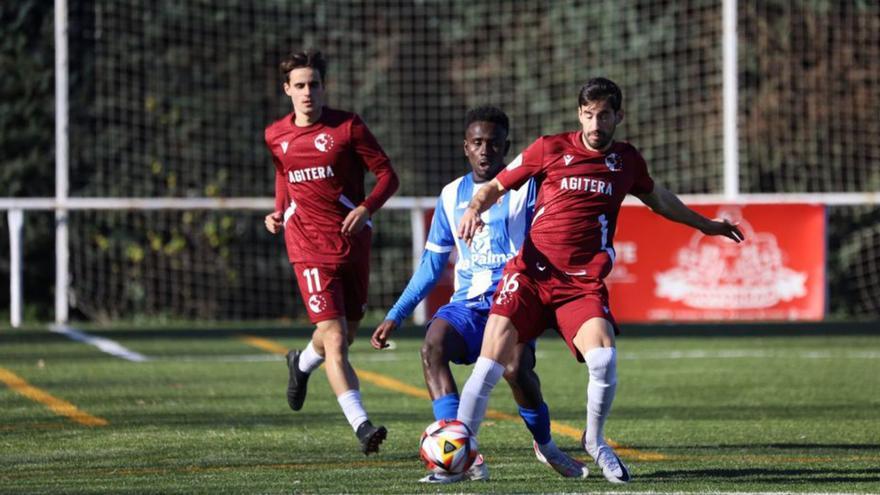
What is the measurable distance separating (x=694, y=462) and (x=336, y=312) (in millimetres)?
1978

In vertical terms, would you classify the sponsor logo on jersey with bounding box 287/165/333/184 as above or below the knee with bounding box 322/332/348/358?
above

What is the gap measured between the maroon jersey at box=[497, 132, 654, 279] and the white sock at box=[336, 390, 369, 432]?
124 cm

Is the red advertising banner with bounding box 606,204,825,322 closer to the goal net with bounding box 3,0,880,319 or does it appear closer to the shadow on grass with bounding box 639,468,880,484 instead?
the goal net with bounding box 3,0,880,319

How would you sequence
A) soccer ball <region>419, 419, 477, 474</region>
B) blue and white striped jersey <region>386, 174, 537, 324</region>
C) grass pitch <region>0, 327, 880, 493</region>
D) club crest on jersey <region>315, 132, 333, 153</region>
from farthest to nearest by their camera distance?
club crest on jersey <region>315, 132, 333, 153</region> < blue and white striped jersey <region>386, 174, 537, 324</region> < grass pitch <region>0, 327, 880, 493</region> < soccer ball <region>419, 419, 477, 474</region>

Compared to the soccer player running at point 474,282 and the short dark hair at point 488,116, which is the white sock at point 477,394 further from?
the short dark hair at point 488,116

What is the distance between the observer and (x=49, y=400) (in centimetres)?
1100

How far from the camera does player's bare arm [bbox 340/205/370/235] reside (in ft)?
27.8

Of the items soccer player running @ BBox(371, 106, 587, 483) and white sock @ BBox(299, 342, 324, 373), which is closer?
soccer player running @ BBox(371, 106, 587, 483)

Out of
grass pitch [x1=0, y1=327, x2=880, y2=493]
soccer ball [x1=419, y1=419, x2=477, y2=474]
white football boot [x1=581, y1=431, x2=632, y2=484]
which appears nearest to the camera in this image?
soccer ball [x1=419, y1=419, x2=477, y2=474]

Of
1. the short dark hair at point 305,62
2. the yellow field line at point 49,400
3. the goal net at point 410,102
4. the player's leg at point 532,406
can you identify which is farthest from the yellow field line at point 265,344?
the player's leg at point 532,406

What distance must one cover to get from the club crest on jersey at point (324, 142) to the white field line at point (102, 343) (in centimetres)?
595

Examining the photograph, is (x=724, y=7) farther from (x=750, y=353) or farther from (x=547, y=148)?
(x=547, y=148)

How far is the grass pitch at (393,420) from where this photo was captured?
734 cm

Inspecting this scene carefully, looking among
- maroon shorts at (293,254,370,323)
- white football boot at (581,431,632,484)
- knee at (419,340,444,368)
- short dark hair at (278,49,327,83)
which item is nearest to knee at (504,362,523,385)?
knee at (419,340,444,368)
